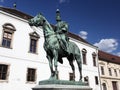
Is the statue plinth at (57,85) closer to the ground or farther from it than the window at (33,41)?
closer to the ground

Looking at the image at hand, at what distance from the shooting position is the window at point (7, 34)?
15188 mm

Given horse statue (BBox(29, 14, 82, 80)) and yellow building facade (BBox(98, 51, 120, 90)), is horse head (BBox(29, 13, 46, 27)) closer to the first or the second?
horse statue (BBox(29, 14, 82, 80))

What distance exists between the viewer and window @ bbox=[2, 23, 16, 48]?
15188 mm

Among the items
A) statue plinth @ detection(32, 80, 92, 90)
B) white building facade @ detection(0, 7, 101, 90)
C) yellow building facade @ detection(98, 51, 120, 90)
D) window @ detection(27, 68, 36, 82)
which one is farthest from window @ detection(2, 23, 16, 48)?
yellow building facade @ detection(98, 51, 120, 90)

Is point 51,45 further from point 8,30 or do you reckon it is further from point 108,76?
point 108,76

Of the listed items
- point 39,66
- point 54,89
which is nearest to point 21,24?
point 39,66

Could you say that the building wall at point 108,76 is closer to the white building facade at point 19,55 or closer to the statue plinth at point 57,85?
the white building facade at point 19,55

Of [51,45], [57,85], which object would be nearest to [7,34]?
[51,45]

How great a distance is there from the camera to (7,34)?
1555cm

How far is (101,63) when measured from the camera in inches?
1092

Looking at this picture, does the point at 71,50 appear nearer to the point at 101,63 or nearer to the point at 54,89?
the point at 54,89

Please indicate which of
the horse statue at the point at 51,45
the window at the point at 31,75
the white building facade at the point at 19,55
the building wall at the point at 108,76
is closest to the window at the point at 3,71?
the white building facade at the point at 19,55

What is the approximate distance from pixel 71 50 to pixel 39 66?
1154cm

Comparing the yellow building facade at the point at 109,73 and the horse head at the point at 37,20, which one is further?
the yellow building facade at the point at 109,73
